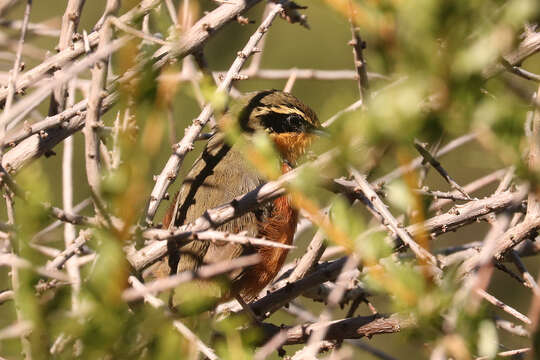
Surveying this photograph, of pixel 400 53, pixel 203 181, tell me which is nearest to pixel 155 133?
pixel 400 53

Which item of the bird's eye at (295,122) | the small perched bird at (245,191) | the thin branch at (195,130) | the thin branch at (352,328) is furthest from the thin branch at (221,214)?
the bird's eye at (295,122)

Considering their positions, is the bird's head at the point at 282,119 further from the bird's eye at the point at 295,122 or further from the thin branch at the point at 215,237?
the thin branch at the point at 215,237

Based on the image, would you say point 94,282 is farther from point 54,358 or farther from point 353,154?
point 353,154

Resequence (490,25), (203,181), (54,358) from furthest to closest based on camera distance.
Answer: (203,181)
(54,358)
(490,25)

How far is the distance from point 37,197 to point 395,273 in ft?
2.70

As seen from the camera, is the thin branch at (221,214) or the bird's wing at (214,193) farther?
the bird's wing at (214,193)

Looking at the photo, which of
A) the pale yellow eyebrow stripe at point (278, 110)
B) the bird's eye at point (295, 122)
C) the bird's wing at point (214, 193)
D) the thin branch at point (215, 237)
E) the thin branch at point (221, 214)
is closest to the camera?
the thin branch at point (215, 237)

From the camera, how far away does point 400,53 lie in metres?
1.45

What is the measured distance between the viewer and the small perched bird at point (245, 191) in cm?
459

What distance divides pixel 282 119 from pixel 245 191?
31.4 inches

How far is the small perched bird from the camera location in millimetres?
4590

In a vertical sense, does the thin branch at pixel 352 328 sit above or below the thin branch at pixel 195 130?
below

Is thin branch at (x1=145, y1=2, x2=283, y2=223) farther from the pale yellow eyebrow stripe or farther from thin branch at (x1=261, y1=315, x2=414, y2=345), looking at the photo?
the pale yellow eyebrow stripe

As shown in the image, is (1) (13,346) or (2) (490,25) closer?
(2) (490,25)
